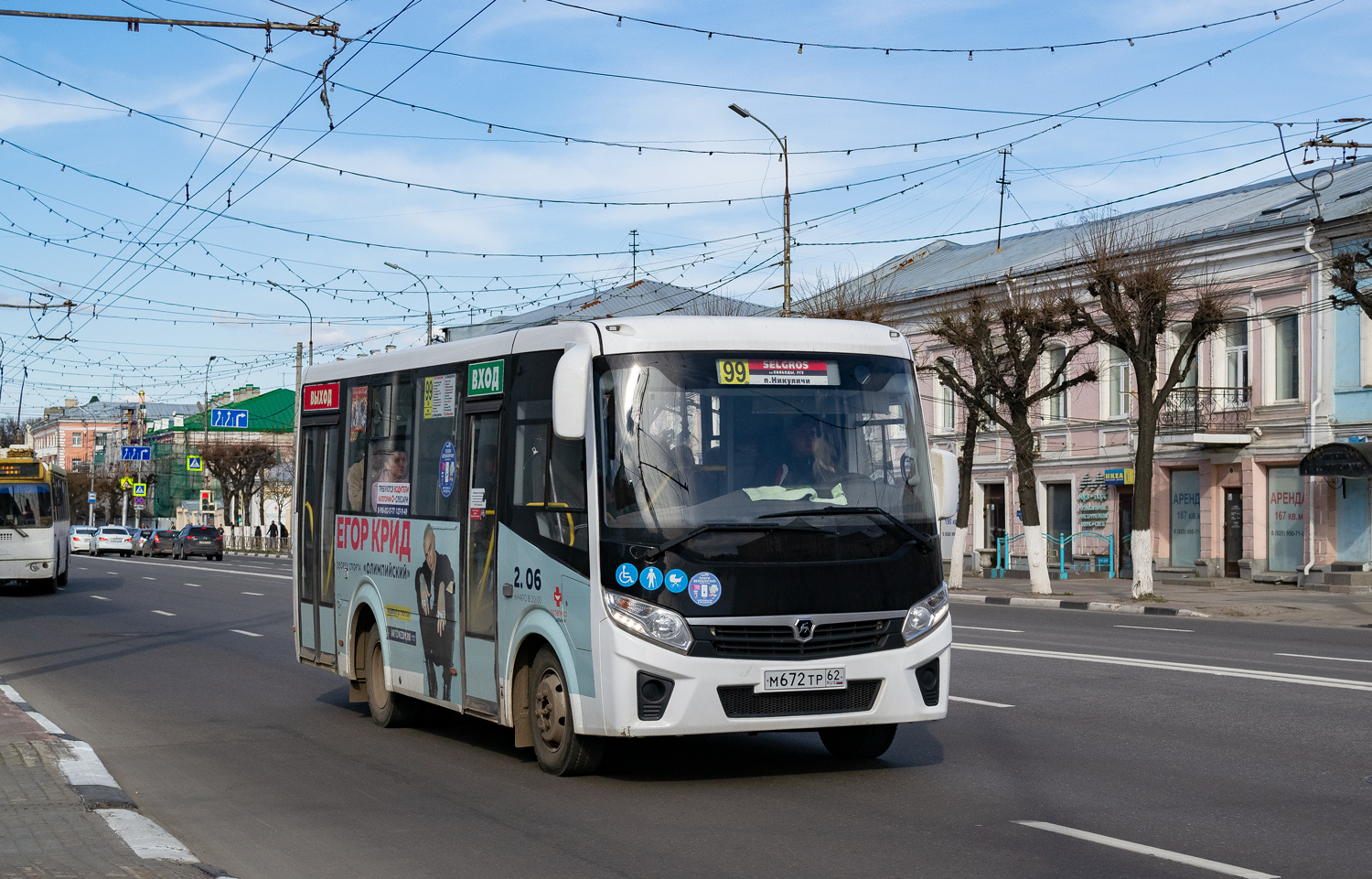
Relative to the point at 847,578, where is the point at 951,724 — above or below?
below

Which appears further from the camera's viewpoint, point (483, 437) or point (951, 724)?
point (951, 724)

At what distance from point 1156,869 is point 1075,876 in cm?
37

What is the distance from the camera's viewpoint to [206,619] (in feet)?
80.2

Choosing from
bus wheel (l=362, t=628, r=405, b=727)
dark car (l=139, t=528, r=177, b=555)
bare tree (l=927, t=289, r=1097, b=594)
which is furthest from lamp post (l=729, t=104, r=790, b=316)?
dark car (l=139, t=528, r=177, b=555)

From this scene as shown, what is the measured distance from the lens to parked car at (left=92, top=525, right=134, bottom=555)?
72.4m

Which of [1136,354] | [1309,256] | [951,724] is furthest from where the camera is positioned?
[1309,256]

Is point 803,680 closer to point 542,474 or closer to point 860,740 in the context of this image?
point 860,740

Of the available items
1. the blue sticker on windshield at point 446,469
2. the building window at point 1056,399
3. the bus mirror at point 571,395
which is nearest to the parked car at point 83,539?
the building window at point 1056,399

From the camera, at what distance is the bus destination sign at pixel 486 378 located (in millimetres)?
9594

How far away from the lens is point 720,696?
8023 mm

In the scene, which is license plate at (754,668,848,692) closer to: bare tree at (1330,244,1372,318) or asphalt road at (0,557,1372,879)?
asphalt road at (0,557,1372,879)

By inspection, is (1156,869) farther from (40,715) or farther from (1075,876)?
(40,715)

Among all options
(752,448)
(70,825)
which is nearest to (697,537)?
(752,448)

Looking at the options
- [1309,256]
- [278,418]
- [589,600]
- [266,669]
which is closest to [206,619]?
[266,669]
